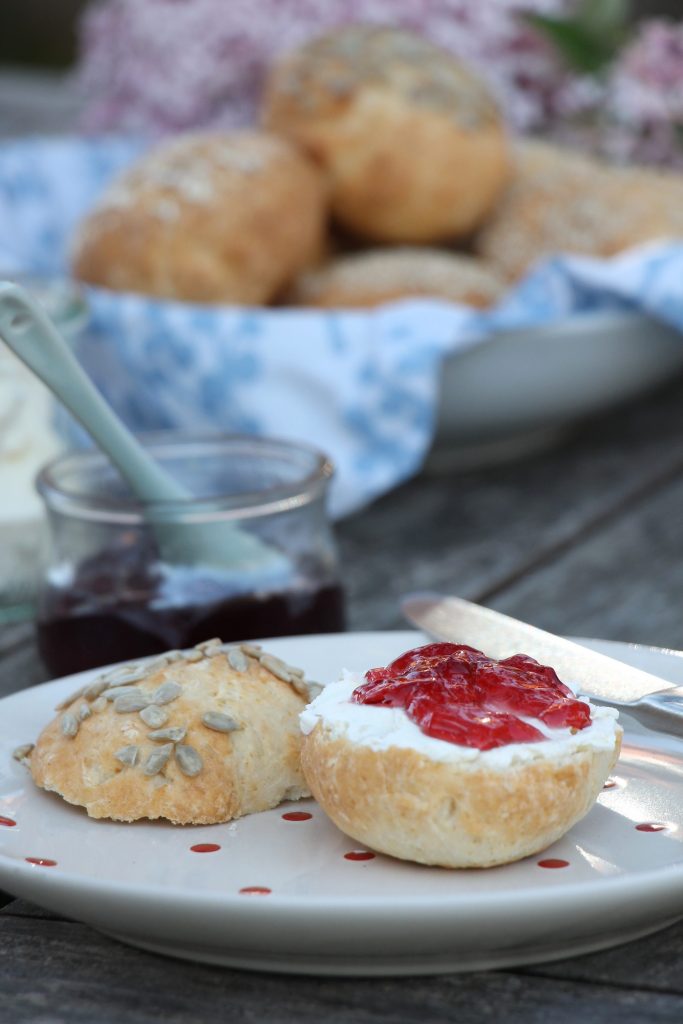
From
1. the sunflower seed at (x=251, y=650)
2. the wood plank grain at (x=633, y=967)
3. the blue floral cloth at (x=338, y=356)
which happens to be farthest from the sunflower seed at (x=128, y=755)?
the blue floral cloth at (x=338, y=356)

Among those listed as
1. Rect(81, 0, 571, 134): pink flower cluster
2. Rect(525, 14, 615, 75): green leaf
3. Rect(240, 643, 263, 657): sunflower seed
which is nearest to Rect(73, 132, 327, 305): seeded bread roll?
Rect(81, 0, 571, 134): pink flower cluster

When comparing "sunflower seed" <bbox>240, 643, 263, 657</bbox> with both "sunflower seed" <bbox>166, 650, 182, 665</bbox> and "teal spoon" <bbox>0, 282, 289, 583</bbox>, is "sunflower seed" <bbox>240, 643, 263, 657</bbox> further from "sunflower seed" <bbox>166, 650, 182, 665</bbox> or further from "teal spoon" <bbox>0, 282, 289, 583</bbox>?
"teal spoon" <bbox>0, 282, 289, 583</bbox>

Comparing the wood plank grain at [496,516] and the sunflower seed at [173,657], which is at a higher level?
the sunflower seed at [173,657]

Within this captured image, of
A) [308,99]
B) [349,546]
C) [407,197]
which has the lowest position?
[349,546]

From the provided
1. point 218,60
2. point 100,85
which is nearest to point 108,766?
point 218,60

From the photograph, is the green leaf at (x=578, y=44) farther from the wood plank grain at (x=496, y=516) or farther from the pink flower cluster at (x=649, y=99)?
the wood plank grain at (x=496, y=516)

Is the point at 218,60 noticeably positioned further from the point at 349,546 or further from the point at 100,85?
the point at 349,546
